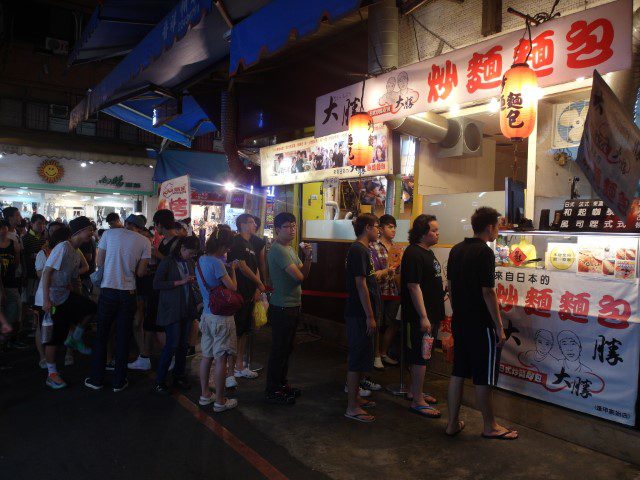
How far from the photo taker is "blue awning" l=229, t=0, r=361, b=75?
4566 mm

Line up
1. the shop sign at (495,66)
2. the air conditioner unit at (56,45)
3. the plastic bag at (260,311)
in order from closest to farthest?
the shop sign at (495,66), the plastic bag at (260,311), the air conditioner unit at (56,45)

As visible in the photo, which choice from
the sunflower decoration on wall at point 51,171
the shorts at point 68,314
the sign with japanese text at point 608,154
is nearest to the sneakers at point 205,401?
the shorts at point 68,314

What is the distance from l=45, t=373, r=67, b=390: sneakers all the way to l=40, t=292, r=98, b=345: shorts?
41cm

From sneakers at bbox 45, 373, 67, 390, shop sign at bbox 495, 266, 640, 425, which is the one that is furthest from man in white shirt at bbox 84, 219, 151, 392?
shop sign at bbox 495, 266, 640, 425

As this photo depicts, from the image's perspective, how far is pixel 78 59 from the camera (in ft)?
33.3

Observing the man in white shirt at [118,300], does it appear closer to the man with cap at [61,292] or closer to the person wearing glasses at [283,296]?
the man with cap at [61,292]

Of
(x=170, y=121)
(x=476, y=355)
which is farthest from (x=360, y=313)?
(x=170, y=121)

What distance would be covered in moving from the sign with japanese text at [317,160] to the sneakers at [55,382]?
5469 millimetres

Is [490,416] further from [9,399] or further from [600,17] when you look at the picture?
[9,399]

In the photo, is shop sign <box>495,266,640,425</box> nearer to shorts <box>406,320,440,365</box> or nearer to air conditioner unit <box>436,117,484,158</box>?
shorts <box>406,320,440,365</box>

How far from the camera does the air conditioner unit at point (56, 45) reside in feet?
59.1

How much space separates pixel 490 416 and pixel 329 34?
26.1 ft

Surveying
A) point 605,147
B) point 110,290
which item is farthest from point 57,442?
point 605,147

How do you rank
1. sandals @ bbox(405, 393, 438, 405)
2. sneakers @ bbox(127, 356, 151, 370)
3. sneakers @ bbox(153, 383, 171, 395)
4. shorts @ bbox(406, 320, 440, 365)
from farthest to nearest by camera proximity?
sneakers @ bbox(127, 356, 151, 370), sneakers @ bbox(153, 383, 171, 395), sandals @ bbox(405, 393, 438, 405), shorts @ bbox(406, 320, 440, 365)
